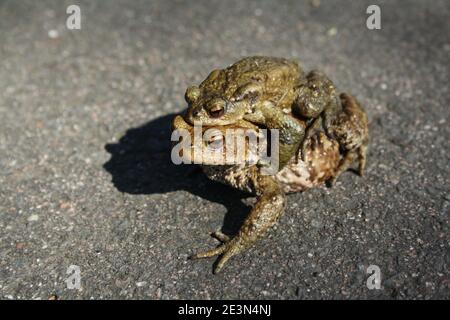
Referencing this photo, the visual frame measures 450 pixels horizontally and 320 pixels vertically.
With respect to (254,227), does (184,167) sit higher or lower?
higher

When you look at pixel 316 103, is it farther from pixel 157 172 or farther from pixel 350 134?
pixel 157 172

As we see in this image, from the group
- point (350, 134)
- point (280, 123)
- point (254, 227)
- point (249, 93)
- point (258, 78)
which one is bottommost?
point (254, 227)

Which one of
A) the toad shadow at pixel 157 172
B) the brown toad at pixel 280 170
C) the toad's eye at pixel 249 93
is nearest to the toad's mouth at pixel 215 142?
the brown toad at pixel 280 170

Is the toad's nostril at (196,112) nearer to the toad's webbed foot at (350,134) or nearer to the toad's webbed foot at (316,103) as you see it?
the toad's webbed foot at (316,103)

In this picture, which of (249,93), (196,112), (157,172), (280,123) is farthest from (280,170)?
(157,172)

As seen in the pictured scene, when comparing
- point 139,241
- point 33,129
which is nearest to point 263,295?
point 139,241
